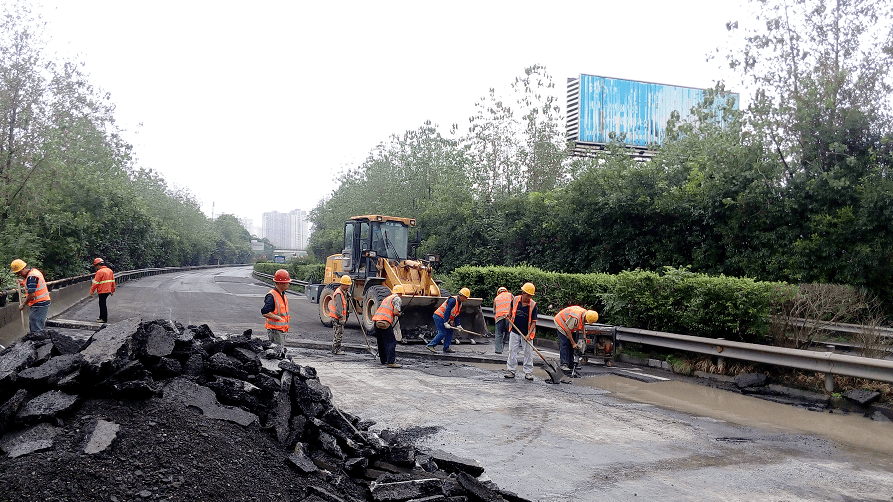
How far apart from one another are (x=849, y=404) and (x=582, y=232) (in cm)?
1259

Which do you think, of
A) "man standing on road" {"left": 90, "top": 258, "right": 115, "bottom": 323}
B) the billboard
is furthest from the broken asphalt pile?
the billboard

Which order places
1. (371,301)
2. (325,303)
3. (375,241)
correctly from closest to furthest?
(371,301) → (375,241) → (325,303)

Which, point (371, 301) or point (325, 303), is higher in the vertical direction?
point (371, 301)

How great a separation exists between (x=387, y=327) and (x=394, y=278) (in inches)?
159

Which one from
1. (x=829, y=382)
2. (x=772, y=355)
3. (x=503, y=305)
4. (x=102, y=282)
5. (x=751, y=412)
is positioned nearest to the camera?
(x=751, y=412)

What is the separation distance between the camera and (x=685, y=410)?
8539 mm

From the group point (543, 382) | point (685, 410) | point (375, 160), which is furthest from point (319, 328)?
point (375, 160)

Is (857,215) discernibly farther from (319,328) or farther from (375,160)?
(375,160)

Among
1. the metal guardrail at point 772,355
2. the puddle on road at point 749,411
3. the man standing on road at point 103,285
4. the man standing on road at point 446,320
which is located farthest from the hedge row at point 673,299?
the man standing on road at point 103,285

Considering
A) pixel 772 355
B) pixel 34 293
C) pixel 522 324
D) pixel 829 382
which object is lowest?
pixel 829 382

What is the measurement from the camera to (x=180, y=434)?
4.82 meters

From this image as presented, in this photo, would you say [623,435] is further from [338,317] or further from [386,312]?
[338,317]

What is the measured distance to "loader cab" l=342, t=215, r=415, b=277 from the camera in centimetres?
1625

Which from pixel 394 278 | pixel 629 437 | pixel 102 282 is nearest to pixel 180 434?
pixel 629 437
